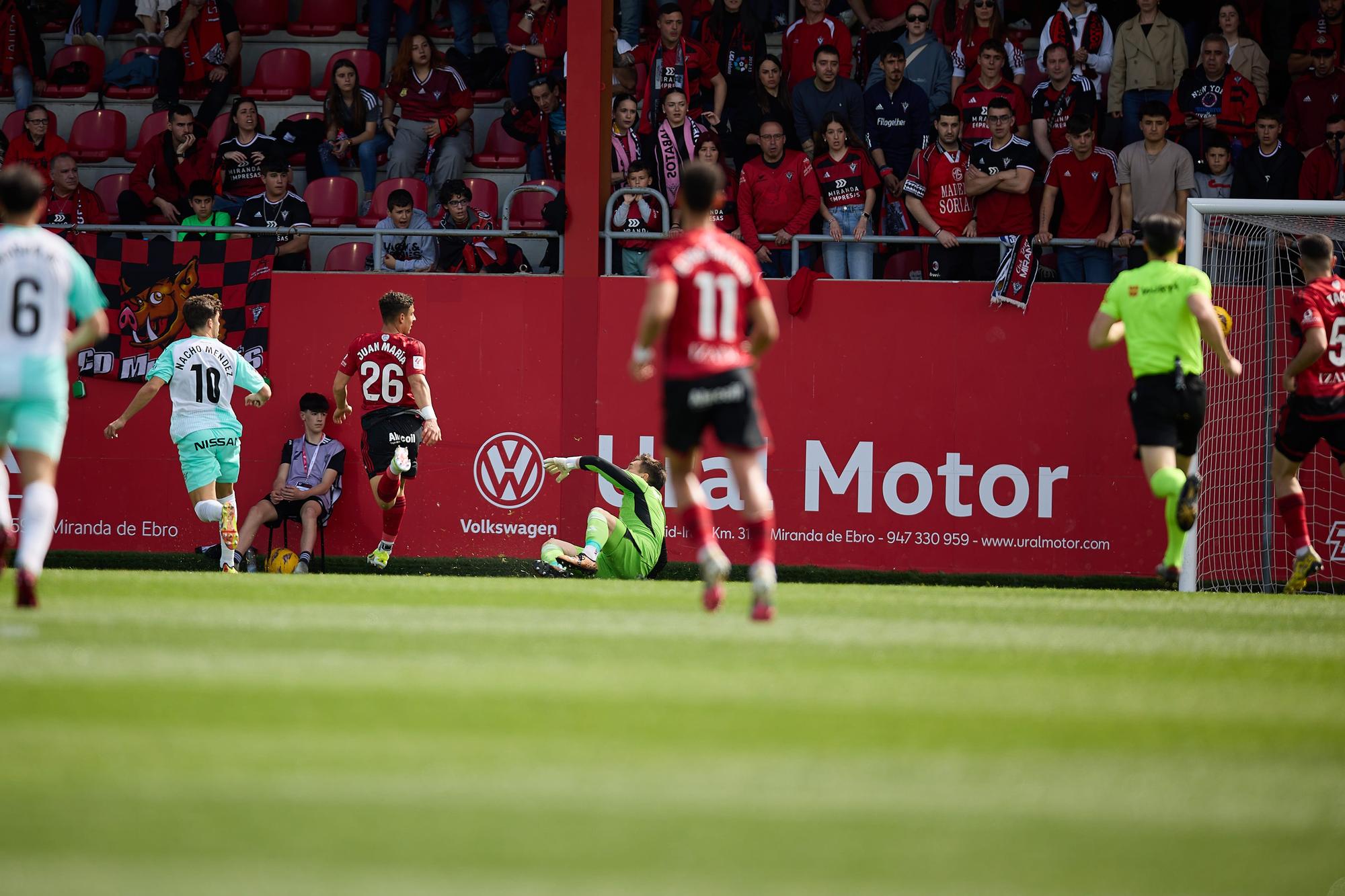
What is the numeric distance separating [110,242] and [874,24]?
8.23 metres

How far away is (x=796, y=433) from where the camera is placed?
1412 centimetres

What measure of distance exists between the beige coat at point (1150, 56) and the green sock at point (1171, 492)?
22.8 feet

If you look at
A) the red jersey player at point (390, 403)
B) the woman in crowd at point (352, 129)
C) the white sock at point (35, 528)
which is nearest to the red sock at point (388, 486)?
the red jersey player at point (390, 403)

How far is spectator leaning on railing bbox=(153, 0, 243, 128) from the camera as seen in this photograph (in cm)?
1666

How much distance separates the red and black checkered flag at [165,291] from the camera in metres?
14.3

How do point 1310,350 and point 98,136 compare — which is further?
point 98,136

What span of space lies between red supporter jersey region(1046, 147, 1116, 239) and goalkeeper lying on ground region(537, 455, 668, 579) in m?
5.04

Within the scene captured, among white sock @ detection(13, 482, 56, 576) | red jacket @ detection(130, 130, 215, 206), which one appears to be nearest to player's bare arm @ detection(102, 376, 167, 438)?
white sock @ detection(13, 482, 56, 576)

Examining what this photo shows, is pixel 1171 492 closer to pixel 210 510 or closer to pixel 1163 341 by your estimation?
pixel 1163 341

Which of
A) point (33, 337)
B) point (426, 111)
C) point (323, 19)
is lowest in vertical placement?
point (33, 337)

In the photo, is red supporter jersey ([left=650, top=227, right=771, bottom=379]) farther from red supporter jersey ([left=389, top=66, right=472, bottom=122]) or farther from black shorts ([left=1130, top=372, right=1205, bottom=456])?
red supporter jersey ([left=389, top=66, right=472, bottom=122])

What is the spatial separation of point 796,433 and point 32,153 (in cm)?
857

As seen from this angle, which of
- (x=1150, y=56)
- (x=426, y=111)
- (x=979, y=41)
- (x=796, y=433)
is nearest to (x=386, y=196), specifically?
(x=426, y=111)

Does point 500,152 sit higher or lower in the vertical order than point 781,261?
higher
